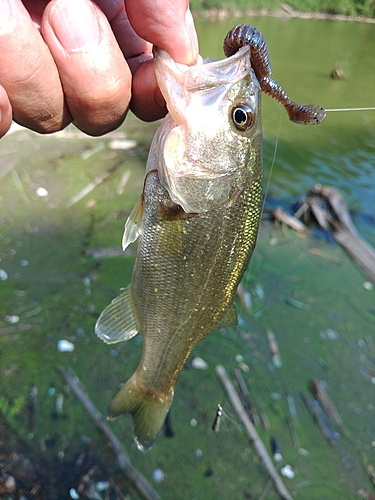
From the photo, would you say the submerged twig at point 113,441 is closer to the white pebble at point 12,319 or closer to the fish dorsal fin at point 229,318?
the white pebble at point 12,319

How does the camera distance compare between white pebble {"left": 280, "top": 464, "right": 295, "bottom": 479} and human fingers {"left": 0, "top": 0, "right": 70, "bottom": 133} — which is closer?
human fingers {"left": 0, "top": 0, "right": 70, "bottom": 133}

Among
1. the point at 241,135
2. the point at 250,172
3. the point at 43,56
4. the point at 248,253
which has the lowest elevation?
the point at 248,253

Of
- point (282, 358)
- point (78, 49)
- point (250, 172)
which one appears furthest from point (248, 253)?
point (282, 358)

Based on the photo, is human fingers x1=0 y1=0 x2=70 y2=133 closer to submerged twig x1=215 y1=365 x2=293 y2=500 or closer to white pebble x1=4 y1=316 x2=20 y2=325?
white pebble x1=4 y1=316 x2=20 y2=325

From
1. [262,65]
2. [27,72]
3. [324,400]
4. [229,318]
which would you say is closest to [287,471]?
[324,400]

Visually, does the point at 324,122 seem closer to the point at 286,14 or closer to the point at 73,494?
the point at 73,494

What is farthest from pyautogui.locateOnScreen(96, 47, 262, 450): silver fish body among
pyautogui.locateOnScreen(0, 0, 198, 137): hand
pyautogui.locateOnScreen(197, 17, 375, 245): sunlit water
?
pyautogui.locateOnScreen(197, 17, 375, 245): sunlit water

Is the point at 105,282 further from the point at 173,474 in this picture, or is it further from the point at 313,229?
the point at 313,229
